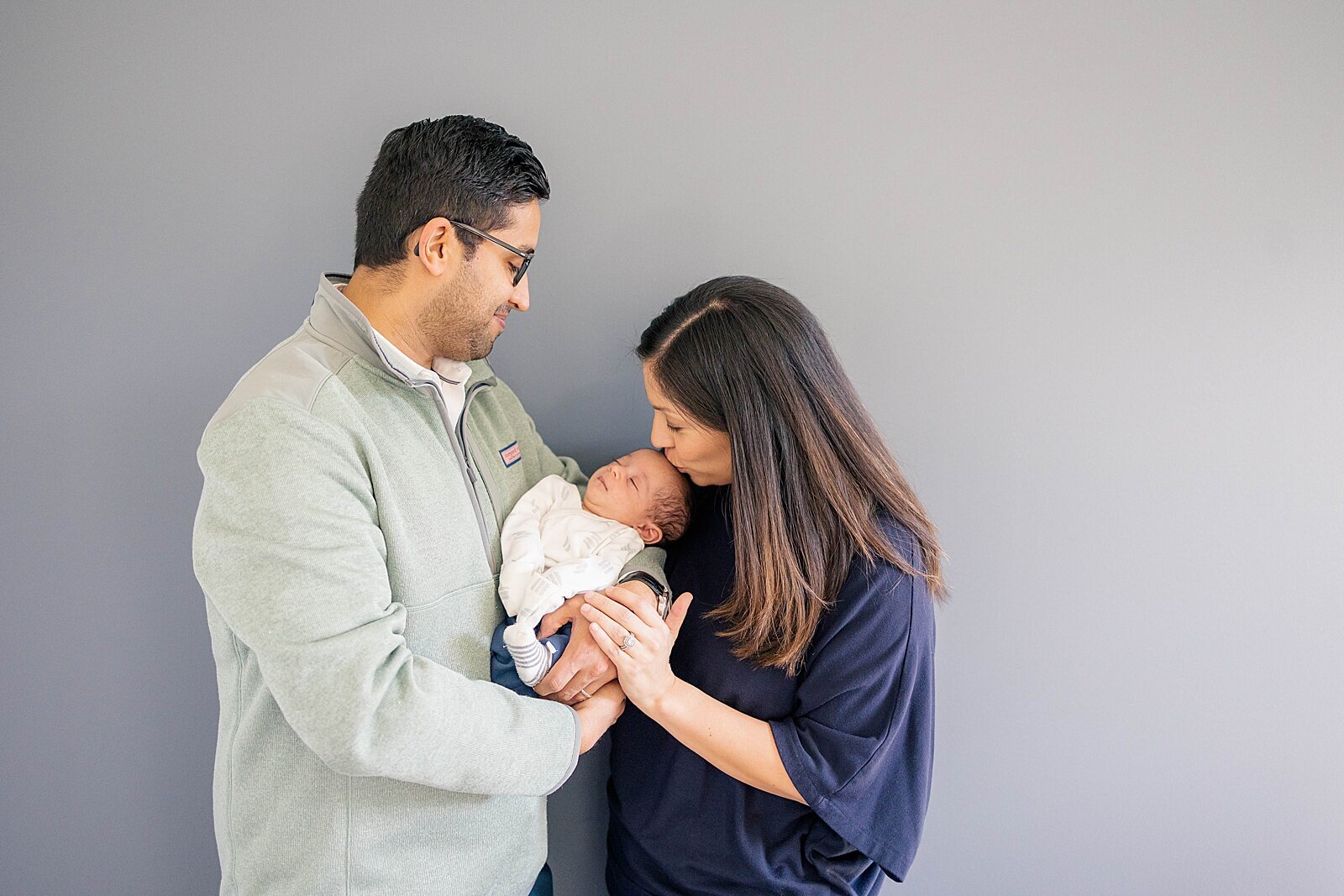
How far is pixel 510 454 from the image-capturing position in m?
1.70

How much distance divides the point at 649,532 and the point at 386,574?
1.99 ft

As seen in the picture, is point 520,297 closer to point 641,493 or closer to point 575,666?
point 641,493

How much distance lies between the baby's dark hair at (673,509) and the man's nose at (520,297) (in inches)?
18.7

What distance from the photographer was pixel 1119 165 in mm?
1807

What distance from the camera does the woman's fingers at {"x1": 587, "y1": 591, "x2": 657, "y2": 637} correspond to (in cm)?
149

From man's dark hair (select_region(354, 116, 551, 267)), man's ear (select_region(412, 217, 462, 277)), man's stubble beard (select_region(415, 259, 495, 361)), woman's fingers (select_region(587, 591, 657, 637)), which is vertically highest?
man's dark hair (select_region(354, 116, 551, 267))

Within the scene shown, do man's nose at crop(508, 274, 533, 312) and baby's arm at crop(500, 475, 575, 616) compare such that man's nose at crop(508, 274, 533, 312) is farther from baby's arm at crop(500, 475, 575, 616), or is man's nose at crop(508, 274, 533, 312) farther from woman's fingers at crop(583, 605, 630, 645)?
woman's fingers at crop(583, 605, 630, 645)

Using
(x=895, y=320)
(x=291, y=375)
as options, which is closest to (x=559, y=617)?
(x=291, y=375)

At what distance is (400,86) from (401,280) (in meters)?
A: 0.64

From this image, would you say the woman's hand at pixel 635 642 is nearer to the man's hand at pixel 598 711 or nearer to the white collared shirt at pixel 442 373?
the man's hand at pixel 598 711

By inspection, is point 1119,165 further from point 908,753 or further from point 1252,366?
point 908,753

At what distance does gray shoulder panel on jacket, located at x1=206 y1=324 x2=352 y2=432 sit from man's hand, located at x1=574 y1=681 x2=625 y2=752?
716mm

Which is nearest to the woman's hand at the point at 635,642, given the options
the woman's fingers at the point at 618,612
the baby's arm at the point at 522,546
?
the woman's fingers at the point at 618,612

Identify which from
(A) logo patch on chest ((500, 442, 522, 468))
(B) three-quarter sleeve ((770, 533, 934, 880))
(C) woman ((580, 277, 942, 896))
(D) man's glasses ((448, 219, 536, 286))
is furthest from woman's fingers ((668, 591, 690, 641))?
(D) man's glasses ((448, 219, 536, 286))
